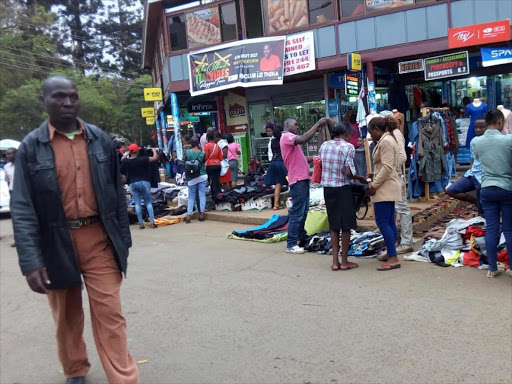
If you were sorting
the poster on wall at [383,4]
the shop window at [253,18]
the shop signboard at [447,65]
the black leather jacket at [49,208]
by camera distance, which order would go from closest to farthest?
the black leather jacket at [49,208] < the shop signboard at [447,65] < the poster on wall at [383,4] < the shop window at [253,18]

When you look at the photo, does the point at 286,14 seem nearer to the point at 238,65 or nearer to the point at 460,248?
the point at 238,65

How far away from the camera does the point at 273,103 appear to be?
57.1 ft

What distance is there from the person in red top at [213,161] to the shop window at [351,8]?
18.9ft

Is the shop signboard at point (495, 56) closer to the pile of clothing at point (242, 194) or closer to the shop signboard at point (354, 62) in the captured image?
the shop signboard at point (354, 62)

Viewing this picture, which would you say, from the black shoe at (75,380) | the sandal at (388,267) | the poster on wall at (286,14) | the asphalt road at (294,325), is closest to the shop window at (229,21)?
the poster on wall at (286,14)

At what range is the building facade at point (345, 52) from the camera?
1254 centimetres

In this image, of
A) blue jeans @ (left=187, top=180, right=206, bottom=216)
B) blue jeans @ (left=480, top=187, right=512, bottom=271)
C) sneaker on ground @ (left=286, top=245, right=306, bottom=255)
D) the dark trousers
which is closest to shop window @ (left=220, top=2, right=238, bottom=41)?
the dark trousers

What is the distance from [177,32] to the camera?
16.6 m

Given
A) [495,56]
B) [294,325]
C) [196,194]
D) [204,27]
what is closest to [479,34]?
[495,56]

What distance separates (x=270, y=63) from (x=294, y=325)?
11676 mm

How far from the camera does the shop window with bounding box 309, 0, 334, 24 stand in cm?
1415

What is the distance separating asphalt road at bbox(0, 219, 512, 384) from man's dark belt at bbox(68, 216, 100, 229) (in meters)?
1.27

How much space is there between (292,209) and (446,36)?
8256mm

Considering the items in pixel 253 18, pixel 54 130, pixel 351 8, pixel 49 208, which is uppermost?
pixel 253 18
